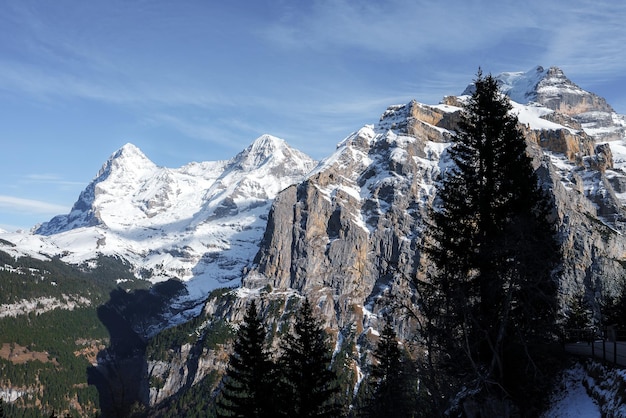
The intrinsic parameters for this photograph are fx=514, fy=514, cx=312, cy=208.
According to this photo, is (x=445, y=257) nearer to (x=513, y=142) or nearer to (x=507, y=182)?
(x=507, y=182)

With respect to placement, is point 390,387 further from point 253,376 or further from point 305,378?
point 253,376

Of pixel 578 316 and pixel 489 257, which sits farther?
pixel 578 316

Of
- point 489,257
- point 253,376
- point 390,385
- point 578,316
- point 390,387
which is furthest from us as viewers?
point 578,316

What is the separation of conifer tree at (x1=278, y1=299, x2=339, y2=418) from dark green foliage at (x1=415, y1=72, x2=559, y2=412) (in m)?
13.4

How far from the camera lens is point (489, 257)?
21.8 metres

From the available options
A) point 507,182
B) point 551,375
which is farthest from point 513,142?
point 551,375

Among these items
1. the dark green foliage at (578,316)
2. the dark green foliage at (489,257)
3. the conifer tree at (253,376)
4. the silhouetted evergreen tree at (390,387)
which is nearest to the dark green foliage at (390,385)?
the silhouetted evergreen tree at (390,387)

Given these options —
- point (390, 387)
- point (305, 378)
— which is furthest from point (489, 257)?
point (390, 387)

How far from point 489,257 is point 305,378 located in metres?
18.2

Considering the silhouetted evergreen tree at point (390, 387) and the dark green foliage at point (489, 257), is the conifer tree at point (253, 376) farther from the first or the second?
the dark green foliage at point (489, 257)

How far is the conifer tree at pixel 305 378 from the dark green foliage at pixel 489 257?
44.1ft

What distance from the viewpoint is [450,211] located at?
971 inches

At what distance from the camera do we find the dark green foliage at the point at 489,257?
20.2 metres

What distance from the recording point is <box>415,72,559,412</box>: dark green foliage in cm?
2017
